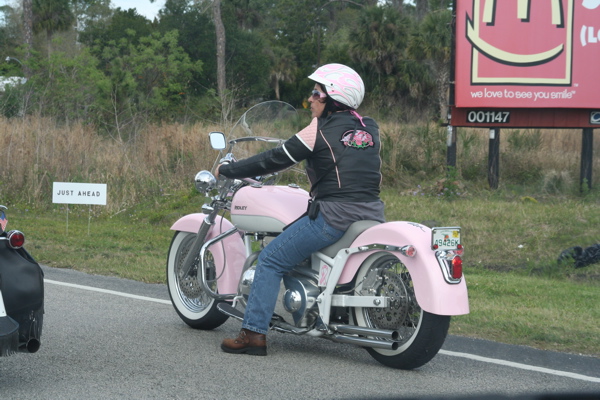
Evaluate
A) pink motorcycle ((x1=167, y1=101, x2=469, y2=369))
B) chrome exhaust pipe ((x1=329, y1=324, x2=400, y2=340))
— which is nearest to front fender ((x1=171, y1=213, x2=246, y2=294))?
pink motorcycle ((x1=167, y1=101, x2=469, y2=369))

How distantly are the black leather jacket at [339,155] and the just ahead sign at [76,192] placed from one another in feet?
25.0

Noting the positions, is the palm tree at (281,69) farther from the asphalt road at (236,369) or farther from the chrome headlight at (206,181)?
the chrome headlight at (206,181)

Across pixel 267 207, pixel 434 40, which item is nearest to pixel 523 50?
pixel 267 207

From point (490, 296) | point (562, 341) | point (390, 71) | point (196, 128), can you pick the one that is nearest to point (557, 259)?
point (490, 296)

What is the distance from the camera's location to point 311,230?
19.5ft

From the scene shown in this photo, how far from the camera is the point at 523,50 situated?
1619 centimetres

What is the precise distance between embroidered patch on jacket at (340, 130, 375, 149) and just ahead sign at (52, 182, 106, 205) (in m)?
7.81

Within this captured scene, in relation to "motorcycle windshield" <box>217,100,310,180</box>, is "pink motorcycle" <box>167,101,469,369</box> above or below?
below

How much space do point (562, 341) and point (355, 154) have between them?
231 cm

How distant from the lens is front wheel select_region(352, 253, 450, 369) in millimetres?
5488

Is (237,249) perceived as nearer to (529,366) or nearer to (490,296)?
(529,366)

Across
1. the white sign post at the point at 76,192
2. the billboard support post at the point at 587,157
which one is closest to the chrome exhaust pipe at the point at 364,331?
the white sign post at the point at 76,192

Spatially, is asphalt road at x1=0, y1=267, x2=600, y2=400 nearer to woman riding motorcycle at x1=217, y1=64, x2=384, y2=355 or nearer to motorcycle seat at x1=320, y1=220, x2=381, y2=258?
woman riding motorcycle at x1=217, y1=64, x2=384, y2=355

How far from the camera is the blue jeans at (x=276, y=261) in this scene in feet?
19.6
